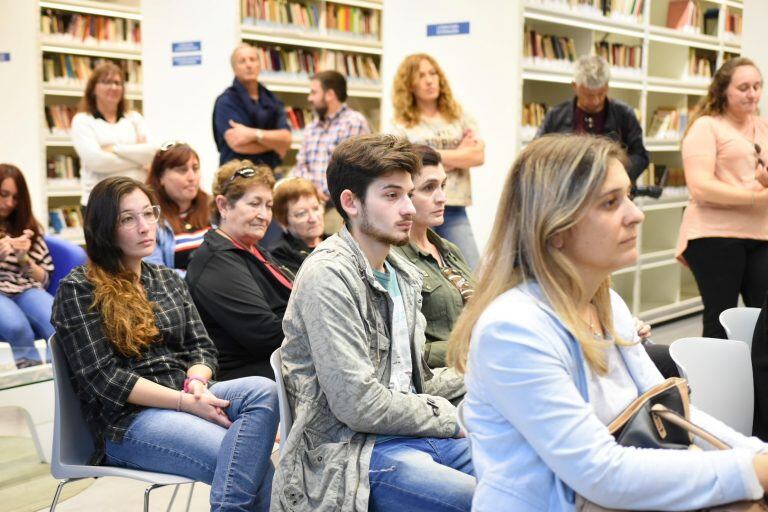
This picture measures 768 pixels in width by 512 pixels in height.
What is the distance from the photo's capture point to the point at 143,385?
2.47 m

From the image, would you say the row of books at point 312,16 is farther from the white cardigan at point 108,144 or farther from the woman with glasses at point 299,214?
the woman with glasses at point 299,214

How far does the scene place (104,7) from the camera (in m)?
7.78

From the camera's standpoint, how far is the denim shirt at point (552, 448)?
142 centimetres

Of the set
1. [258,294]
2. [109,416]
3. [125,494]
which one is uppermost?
[258,294]

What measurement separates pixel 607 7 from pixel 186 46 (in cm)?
309

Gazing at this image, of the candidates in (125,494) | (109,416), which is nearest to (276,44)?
(125,494)

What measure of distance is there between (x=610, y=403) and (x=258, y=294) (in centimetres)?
173

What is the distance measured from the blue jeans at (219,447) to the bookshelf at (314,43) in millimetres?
4548

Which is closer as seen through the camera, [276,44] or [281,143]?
[281,143]

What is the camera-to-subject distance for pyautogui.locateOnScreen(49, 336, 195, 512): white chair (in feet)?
7.90

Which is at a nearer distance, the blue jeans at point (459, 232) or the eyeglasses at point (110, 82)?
the blue jeans at point (459, 232)

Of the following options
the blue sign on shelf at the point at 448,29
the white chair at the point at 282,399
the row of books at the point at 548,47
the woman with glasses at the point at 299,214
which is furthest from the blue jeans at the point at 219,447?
the row of books at the point at 548,47

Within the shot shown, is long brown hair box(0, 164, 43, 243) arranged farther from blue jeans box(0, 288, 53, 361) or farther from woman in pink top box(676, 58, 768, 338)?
woman in pink top box(676, 58, 768, 338)

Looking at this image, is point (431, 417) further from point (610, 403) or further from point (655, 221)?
point (655, 221)
